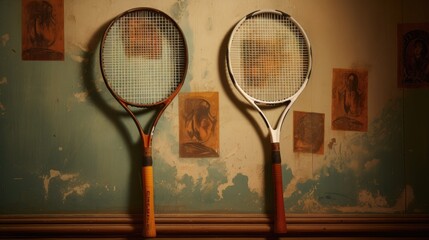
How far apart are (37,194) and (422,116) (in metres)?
1.53

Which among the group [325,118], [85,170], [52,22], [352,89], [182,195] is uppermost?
[52,22]

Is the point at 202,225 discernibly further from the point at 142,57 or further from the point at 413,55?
the point at 413,55

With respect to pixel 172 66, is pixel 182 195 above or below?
below

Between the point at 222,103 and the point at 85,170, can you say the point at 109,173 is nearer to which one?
the point at 85,170

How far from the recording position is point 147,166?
122 centimetres

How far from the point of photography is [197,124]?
52.1 inches

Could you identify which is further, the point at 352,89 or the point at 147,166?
the point at 352,89

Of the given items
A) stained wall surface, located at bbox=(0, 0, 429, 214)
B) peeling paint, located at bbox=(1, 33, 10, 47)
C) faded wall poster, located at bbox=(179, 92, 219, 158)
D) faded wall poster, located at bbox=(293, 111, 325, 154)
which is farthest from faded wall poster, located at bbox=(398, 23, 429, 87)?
peeling paint, located at bbox=(1, 33, 10, 47)

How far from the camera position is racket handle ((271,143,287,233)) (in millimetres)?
1225

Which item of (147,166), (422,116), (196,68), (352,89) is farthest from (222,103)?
(422,116)

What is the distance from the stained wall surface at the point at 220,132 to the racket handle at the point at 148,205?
0.37 feet

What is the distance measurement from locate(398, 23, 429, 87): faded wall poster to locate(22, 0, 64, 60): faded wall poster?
1324mm

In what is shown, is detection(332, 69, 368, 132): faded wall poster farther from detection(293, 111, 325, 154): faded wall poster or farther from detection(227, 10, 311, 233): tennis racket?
detection(227, 10, 311, 233): tennis racket

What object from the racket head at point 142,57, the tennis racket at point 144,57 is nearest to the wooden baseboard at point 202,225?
the tennis racket at point 144,57
